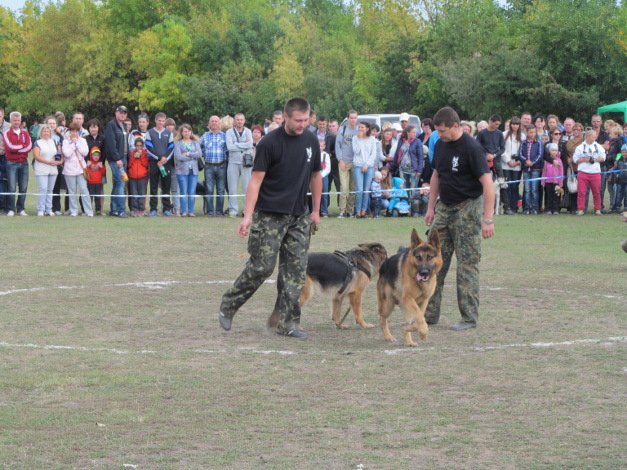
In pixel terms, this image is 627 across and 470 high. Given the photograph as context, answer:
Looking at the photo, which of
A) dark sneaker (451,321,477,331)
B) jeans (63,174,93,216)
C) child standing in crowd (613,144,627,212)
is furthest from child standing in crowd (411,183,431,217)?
dark sneaker (451,321,477,331)

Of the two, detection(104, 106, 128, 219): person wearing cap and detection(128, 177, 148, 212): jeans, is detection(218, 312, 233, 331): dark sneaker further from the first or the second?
detection(128, 177, 148, 212): jeans

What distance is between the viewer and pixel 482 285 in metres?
12.2

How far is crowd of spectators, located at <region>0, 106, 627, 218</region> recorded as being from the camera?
68.3 ft

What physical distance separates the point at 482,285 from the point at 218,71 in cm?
5758

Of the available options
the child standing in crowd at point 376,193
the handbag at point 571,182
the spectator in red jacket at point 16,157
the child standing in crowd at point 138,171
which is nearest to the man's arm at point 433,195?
the child standing in crowd at point 376,193

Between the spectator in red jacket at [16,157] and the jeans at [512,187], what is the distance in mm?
10652

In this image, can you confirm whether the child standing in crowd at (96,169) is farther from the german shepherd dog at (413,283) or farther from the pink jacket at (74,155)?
the german shepherd dog at (413,283)

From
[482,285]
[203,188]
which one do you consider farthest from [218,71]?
[482,285]

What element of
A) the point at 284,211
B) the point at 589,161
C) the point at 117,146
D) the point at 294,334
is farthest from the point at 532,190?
the point at 284,211

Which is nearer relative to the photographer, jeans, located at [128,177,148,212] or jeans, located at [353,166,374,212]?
jeans, located at [128,177,148,212]

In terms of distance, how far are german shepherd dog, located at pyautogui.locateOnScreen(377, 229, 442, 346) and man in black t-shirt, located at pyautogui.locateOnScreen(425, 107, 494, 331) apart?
21.8 inches

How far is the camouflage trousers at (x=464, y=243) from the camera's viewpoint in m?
9.43

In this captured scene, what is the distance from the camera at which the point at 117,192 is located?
69.8 feet

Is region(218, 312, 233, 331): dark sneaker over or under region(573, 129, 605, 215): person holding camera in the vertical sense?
under
